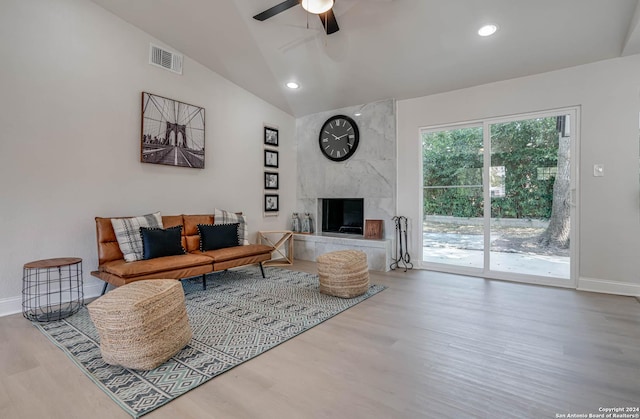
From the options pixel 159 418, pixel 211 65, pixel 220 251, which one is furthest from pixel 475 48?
pixel 159 418

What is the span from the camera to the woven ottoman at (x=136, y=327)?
1.94 metres

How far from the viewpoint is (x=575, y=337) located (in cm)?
244

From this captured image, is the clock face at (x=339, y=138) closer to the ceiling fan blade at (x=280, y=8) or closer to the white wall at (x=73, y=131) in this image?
the white wall at (x=73, y=131)

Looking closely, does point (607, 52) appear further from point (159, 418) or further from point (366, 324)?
point (159, 418)

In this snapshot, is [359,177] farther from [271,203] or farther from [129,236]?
[129,236]

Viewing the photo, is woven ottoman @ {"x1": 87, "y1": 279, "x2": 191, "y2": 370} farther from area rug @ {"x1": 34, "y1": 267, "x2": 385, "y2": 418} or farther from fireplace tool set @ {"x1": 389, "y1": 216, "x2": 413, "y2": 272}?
fireplace tool set @ {"x1": 389, "y1": 216, "x2": 413, "y2": 272}

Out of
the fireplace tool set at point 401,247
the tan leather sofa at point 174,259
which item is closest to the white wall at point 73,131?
the tan leather sofa at point 174,259


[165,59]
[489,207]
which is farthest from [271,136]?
[489,207]

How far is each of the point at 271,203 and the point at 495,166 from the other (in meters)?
3.50

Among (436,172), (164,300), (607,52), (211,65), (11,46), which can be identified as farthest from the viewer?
(436,172)

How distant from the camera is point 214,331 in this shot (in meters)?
2.56

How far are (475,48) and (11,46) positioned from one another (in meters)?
4.68

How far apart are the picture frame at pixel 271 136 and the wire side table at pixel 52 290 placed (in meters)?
3.21

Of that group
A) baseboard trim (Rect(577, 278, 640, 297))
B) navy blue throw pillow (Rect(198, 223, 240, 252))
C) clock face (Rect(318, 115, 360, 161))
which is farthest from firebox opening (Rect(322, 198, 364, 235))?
baseboard trim (Rect(577, 278, 640, 297))
